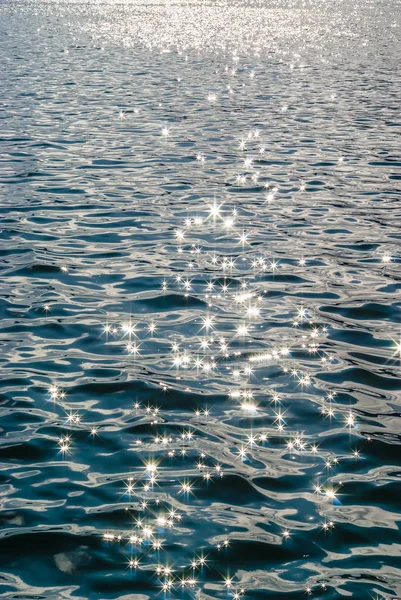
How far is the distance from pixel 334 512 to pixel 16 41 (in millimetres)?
82083

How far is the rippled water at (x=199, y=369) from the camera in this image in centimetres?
853

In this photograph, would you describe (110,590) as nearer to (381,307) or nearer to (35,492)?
(35,492)

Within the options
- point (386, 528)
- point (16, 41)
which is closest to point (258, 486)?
point (386, 528)

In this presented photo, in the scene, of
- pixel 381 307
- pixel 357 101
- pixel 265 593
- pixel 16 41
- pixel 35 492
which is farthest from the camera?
pixel 16 41

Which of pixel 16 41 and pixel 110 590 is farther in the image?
pixel 16 41

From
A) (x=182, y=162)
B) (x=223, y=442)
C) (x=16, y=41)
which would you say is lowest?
(x=223, y=442)

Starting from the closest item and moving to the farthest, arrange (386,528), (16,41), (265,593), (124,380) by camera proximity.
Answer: (265,593) < (386,528) < (124,380) < (16,41)

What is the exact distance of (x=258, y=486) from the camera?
→ 9.69 meters

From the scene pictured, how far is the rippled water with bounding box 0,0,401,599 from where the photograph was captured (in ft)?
28.0

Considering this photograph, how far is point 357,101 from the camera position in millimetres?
44812

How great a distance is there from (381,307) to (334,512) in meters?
6.77

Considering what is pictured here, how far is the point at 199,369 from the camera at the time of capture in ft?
41.9

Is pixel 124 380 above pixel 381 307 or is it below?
below

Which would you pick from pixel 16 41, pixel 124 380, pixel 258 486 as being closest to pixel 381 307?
pixel 124 380
